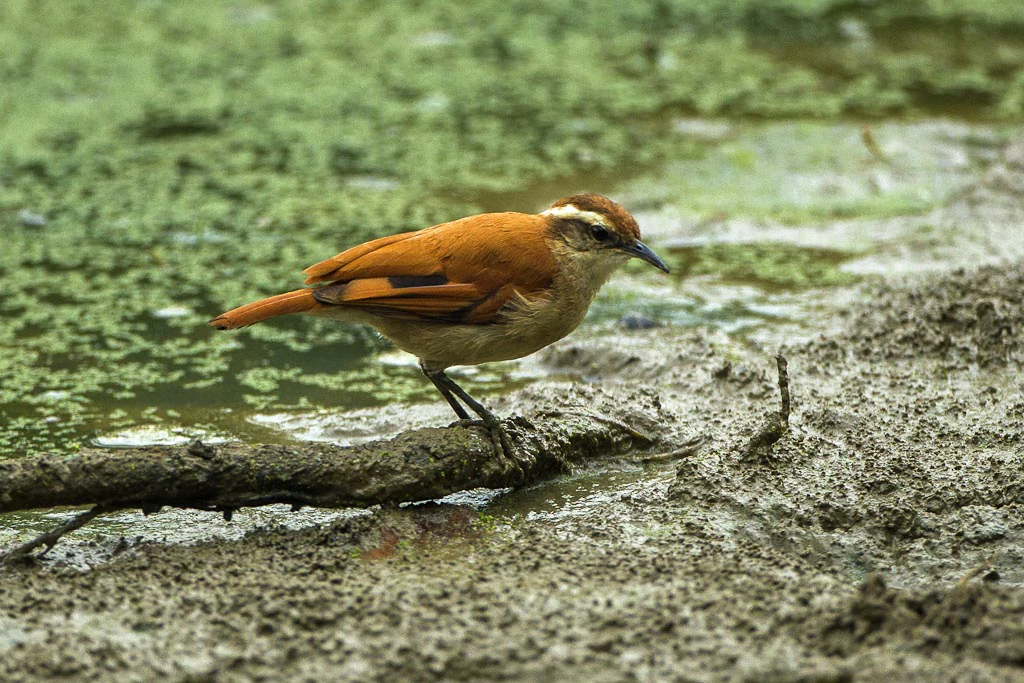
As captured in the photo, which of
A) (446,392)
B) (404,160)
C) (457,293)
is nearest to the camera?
(457,293)

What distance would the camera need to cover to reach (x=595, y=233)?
4.57m

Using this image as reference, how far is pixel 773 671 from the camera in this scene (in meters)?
2.77

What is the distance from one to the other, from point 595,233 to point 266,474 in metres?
1.62

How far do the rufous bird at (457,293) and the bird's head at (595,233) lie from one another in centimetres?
4

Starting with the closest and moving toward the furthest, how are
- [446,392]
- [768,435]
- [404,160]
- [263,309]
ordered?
1. [768,435]
2. [263,309]
3. [446,392]
4. [404,160]

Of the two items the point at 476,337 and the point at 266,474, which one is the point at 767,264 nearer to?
the point at 476,337

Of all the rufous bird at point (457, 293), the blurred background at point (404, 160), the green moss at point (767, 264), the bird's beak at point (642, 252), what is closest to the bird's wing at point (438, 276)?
the rufous bird at point (457, 293)

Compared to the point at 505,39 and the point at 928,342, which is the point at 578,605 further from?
the point at 505,39

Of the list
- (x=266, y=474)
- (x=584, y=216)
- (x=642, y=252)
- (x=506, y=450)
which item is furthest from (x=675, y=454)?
(x=266, y=474)

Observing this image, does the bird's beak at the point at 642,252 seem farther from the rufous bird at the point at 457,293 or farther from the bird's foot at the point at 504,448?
the bird's foot at the point at 504,448

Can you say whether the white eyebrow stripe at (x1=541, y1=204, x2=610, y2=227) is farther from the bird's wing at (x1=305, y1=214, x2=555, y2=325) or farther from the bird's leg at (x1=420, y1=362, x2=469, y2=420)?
the bird's leg at (x1=420, y1=362, x2=469, y2=420)

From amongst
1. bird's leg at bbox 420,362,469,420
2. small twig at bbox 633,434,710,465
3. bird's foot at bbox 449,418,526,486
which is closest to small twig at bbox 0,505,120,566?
bird's foot at bbox 449,418,526,486

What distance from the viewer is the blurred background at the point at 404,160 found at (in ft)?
18.0

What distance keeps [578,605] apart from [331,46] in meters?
7.65
